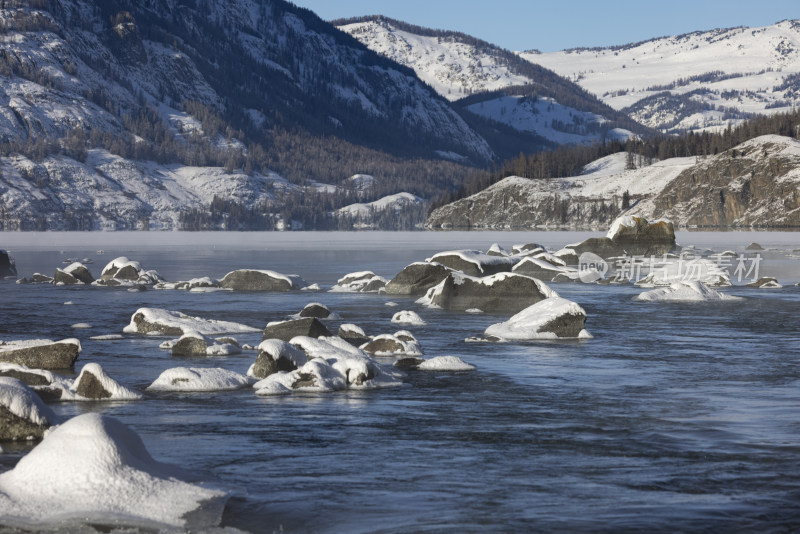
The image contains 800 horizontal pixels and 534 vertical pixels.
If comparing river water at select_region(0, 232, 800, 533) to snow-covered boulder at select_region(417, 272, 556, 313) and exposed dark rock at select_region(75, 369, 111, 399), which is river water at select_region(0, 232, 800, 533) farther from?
snow-covered boulder at select_region(417, 272, 556, 313)

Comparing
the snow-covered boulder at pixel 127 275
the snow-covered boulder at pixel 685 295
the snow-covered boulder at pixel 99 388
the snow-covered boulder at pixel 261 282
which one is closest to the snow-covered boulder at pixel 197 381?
the snow-covered boulder at pixel 99 388

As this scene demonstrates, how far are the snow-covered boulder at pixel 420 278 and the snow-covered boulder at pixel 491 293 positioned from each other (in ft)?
20.0

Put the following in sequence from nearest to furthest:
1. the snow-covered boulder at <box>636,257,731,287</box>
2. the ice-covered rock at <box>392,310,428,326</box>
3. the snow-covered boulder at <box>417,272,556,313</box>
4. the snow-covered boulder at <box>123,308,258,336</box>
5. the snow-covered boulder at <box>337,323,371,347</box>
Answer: the snow-covered boulder at <box>337,323,371,347</box>, the snow-covered boulder at <box>123,308,258,336</box>, the ice-covered rock at <box>392,310,428,326</box>, the snow-covered boulder at <box>417,272,556,313</box>, the snow-covered boulder at <box>636,257,731,287</box>

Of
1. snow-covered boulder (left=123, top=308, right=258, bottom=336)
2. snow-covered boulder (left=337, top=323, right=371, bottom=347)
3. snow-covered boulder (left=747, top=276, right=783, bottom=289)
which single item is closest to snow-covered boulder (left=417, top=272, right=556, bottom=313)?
snow-covered boulder (left=337, top=323, right=371, bottom=347)

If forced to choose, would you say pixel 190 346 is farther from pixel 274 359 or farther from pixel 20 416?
pixel 20 416

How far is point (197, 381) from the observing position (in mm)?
23688

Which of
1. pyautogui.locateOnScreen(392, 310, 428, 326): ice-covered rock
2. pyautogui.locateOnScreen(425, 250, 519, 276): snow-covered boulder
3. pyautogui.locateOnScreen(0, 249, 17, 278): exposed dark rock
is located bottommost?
pyautogui.locateOnScreen(0, 249, 17, 278): exposed dark rock

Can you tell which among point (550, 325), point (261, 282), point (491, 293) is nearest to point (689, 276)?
point (491, 293)

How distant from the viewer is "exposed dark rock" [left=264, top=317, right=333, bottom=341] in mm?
31188

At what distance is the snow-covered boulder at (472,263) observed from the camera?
191 ft

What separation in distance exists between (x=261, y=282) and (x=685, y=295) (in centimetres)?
2365

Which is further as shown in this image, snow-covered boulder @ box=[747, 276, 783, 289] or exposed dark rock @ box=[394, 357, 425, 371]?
snow-covered boulder @ box=[747, 276, 783, 289]

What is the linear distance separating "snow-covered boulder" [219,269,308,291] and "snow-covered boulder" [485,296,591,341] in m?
25.5

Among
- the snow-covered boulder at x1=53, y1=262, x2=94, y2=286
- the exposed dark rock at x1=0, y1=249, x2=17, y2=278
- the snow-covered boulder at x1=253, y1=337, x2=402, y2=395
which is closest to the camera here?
the snow-covered boulder at x1=253, y1=337, x2=402, y2=395
